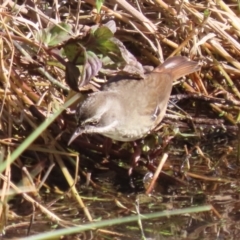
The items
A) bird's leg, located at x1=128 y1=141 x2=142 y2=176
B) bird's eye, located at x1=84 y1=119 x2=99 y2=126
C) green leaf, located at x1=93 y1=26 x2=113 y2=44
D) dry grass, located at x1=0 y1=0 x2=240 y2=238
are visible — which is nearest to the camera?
green leaf, located at x1=93 y1=26 x2=113 y2=44

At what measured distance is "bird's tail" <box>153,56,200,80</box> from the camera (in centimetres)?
498

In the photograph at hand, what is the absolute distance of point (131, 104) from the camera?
185 inches

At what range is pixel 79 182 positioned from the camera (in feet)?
14.5

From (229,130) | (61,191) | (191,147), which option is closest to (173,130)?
(191,147)

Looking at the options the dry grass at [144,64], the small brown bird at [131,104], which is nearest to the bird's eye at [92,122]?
the small brown bird at [131,104]

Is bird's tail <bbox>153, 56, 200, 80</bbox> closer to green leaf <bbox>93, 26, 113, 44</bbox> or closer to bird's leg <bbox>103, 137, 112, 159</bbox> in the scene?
bird's leg <bbox>103, 137, 112, 159</bbox>

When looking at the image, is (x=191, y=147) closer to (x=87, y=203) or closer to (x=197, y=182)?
(x=197, y=182)

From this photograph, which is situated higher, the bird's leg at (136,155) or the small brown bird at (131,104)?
the small brown bird at (131,104)

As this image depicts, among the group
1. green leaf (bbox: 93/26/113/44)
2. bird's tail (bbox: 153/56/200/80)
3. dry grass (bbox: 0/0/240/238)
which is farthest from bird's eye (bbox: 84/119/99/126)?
bird's tail (bbox: 153/56/200/80)

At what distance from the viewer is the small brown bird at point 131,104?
412 cm

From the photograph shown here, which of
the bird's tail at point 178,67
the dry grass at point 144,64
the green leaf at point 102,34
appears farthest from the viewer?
the bird's tail at point 178,67

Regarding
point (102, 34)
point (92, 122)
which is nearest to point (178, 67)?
point (92, 122)

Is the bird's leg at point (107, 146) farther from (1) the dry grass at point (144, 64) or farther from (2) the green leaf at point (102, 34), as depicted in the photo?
(2) the green leaf at point (102, 34)

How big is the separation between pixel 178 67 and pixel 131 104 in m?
0.52
